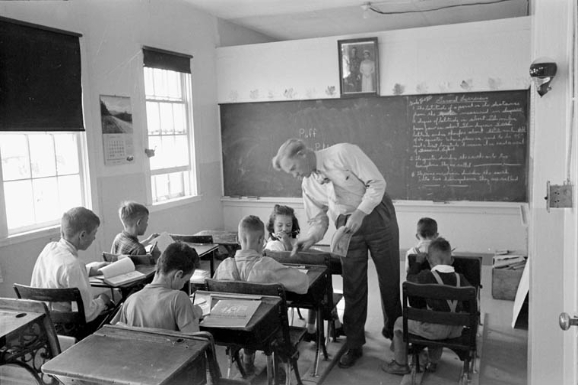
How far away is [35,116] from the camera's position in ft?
11.4

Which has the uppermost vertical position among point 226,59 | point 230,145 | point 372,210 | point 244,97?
point 226,59

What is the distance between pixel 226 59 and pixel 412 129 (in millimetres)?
2234

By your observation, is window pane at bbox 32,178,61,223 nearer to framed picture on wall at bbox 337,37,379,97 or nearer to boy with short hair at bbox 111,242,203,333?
boy with short hair at bbox 111,242,203,333

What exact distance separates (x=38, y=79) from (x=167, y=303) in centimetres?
235

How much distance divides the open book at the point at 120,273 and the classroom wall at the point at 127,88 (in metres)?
1.13

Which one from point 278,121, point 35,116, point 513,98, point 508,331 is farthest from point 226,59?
point 508,331

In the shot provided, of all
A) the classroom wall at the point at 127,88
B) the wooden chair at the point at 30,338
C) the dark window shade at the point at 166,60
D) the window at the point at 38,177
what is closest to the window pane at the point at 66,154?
the window at the point at 38,177

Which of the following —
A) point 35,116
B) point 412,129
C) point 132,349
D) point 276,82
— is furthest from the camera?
point 276,82

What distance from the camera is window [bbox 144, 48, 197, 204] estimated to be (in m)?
4.92

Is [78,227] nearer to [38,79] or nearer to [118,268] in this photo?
[118,268]

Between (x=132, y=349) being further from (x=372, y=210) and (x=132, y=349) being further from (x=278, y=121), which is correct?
(x=278, y=121)

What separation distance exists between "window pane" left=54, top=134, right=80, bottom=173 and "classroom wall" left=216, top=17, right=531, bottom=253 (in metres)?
2.21

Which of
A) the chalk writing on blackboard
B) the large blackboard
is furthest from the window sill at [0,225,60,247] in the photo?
the chalk writing on blackboard

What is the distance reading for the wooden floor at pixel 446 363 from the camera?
2637 mm
